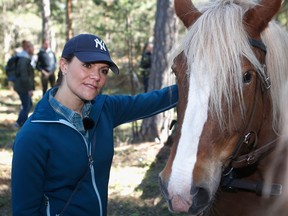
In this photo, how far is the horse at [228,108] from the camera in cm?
197

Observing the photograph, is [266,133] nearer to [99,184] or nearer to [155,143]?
[99,184]

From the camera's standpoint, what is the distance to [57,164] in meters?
2.34

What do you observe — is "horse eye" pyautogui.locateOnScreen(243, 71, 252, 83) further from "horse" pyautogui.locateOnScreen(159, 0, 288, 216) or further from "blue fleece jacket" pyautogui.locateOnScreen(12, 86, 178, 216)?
"blue fleece jacket" pyautogui.locateOnScreen(12, 86, 178, 216)

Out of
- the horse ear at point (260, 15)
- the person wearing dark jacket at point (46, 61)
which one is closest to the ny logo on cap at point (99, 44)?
the horse ear at point (260, 15)

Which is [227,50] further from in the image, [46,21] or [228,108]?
[46,21]

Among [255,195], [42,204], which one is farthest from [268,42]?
[42,204]

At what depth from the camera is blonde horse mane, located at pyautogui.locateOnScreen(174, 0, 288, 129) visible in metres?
2.04

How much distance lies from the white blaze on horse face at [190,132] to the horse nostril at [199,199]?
5cm

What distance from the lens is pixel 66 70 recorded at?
8.15 feet

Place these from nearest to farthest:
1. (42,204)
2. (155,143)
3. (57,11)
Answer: (42,204) < (155,143) < (57,11)

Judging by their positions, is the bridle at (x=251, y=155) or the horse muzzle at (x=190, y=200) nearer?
the horse muzzle at (x=190, y=200)

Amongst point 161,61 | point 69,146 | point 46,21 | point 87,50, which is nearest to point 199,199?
point 69,146

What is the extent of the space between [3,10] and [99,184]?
2456 cm

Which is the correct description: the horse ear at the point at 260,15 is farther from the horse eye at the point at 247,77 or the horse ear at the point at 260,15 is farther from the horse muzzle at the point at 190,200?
the horse muzzle at the point at 190,200
